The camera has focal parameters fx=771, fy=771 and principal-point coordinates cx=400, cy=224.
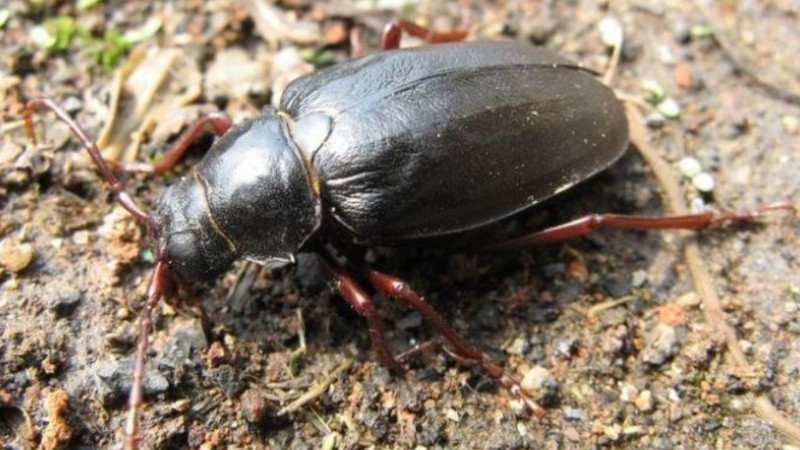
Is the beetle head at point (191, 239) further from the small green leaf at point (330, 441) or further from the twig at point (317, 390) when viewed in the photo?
the small green leaf at point (330, 441)

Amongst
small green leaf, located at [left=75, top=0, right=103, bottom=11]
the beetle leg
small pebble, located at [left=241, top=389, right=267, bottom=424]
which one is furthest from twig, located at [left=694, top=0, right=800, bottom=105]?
small green leaf, located at [left=75, top=0, right=103, bottom=11]

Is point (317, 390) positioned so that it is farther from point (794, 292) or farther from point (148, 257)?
point (794, 292)

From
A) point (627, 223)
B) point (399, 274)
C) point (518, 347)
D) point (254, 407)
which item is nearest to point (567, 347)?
point (518, 347)

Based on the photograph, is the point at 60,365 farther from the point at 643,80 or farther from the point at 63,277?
the point at 643,80

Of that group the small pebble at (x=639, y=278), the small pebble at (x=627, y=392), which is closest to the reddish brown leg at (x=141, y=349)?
the small pebble at (x=627, y=392)

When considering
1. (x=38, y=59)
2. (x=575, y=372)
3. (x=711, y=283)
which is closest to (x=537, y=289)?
(x=575, y=372)
